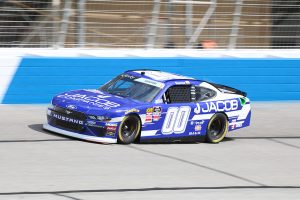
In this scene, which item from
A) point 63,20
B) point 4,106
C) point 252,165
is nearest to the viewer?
point 252,165

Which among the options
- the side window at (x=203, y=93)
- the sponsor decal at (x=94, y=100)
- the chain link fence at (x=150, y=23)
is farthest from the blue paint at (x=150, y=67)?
the side window at (x=203, y=93)

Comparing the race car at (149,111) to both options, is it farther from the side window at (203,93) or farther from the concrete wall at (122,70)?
the concrete wall at (122,70)

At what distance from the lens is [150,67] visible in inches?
691

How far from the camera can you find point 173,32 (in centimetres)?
1839

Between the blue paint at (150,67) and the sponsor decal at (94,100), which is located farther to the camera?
the blue paint at (150,67)

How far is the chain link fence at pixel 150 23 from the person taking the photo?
16422mm

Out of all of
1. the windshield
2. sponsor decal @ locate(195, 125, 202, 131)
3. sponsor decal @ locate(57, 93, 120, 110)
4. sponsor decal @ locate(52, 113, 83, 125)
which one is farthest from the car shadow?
sponsor decal @ locate(195, 125, 202, 131)

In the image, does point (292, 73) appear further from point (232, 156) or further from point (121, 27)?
point (232, 156)

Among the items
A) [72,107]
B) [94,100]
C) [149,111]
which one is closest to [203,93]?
[149,111]

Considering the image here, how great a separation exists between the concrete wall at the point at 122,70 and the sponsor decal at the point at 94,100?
3287 millimetres

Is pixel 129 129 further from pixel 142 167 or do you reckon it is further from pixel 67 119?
pixel 142 167

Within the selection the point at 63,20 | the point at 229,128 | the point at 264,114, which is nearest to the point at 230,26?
the point at 264,114

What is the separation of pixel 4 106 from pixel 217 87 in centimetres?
449

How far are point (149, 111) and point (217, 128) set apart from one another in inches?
68.2
